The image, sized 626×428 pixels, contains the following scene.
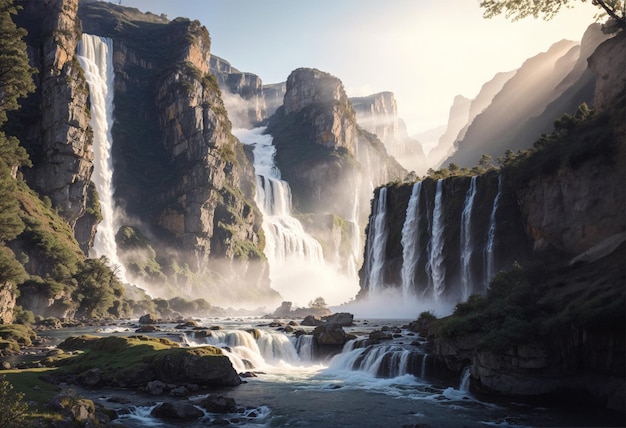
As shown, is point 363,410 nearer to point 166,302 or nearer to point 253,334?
point 253,334

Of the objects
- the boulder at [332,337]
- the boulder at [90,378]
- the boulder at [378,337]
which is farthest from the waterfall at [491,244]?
the boulder at [90,378]

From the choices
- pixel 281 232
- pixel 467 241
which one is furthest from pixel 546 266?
pixel 281 232

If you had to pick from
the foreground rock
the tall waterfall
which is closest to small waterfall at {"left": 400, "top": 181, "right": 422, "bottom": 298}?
the foreground rock

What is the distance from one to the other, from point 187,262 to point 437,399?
4635 inches

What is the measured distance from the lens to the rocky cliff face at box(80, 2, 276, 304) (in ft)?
443

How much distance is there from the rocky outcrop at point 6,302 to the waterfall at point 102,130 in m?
59.2

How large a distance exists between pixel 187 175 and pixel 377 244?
7297 cm

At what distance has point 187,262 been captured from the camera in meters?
133

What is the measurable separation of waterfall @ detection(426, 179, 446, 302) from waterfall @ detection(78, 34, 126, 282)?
76205 mm

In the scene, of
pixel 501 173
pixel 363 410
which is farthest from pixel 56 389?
pixel 501 173

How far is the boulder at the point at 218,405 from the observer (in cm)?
2102

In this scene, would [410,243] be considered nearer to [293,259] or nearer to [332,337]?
[332,337]

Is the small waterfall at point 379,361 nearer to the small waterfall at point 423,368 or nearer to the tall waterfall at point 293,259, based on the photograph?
the small waterfall at point 423,368

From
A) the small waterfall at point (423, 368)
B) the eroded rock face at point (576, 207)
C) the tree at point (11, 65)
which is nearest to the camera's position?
the small waterfall at point (423, 368)
